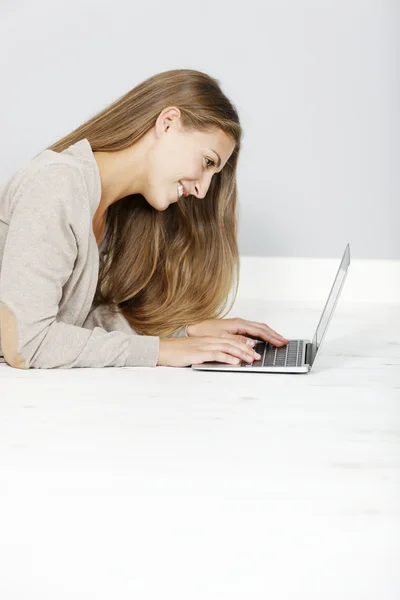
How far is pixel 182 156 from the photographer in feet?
5.37

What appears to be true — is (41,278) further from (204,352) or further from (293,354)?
(293,354)

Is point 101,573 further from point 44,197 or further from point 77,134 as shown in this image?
point 77,134

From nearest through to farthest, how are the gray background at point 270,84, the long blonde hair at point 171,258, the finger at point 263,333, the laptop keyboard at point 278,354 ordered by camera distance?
the laptop keyboard at point 278,354 < the finger at point 263,333 < the long blonde hair at point 171,258 < the gray background at point 270,84

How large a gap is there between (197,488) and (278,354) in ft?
2.45

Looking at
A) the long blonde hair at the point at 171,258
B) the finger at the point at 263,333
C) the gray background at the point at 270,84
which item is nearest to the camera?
the finger at the point at 263,333

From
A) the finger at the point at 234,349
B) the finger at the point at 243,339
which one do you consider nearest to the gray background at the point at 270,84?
the finger at the point at 243,339

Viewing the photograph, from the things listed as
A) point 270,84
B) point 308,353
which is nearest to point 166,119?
point 308,353

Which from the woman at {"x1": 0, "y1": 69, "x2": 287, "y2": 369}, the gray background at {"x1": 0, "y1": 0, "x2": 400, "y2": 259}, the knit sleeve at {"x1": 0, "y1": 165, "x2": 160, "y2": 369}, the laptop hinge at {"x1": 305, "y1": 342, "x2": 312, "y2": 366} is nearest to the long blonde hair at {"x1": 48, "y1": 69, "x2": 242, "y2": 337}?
the woman at {"x1": 0, "y1": 69, "x2": 287, "y2": 369}

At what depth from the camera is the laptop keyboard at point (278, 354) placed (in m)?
1.55

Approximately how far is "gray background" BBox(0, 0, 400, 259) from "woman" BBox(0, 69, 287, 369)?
0.92 meters

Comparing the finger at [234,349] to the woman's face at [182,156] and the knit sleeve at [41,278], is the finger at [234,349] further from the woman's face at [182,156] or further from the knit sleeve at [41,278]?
the woman's face at [182,156]

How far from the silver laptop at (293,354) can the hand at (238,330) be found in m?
0.02

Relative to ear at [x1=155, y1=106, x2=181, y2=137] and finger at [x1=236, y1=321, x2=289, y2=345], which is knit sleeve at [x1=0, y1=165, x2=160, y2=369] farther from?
finger at [x1=236, y1=321, x2=289, y2=345]

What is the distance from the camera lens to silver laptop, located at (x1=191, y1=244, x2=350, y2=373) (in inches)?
60.1
